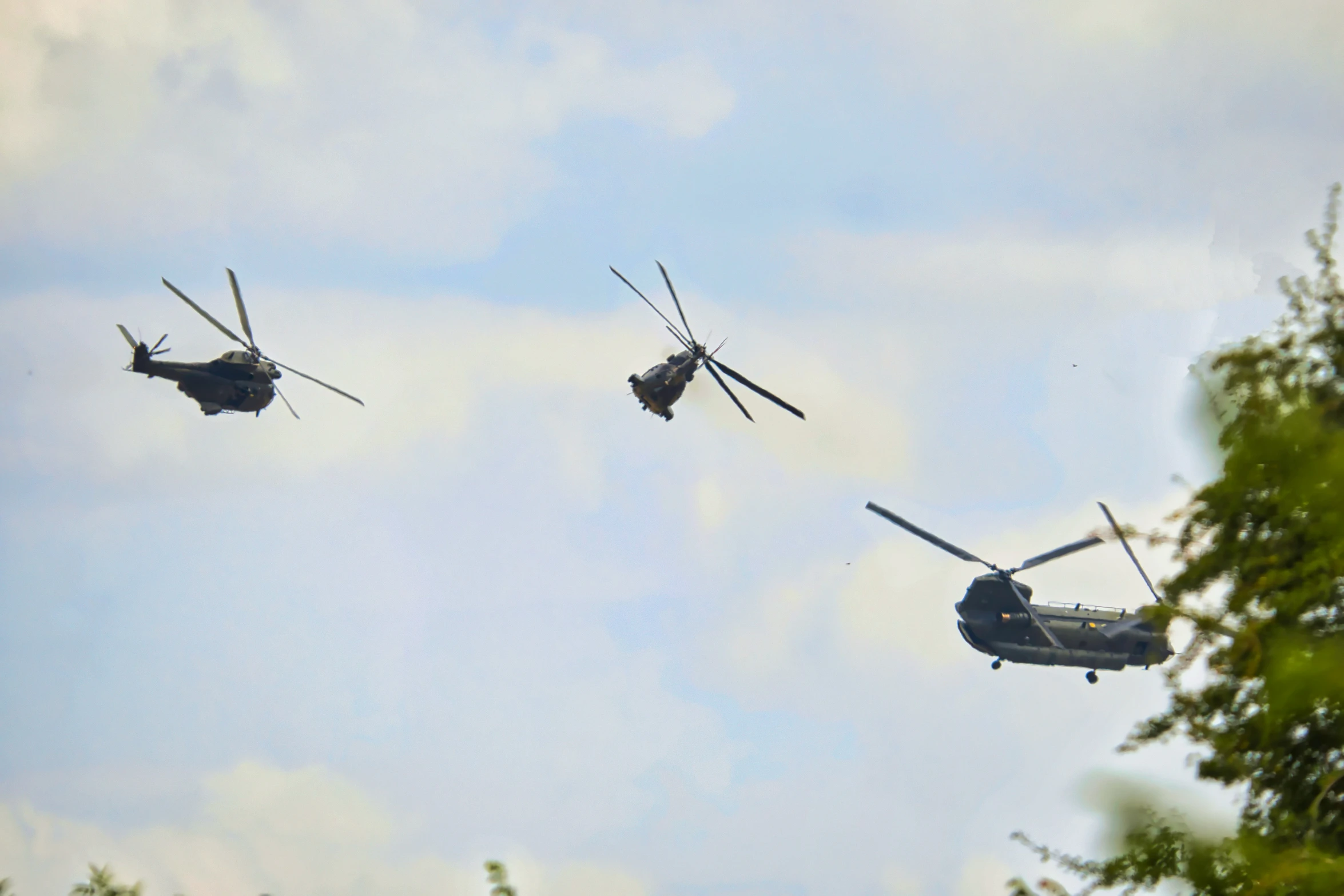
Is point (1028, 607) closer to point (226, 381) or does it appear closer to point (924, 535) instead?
point (924, 535)

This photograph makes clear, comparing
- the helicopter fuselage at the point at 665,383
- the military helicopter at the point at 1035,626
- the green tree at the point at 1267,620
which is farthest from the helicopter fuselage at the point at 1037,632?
the green tree at the point at 1267,620

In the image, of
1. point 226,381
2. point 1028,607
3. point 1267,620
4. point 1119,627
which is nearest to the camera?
point 1267,620

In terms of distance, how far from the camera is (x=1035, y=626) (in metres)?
59.2

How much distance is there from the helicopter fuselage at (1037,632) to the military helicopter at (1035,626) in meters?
0.03

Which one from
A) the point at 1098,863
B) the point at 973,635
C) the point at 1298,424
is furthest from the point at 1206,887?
the point at 973,635

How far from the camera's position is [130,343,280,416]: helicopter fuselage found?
63.8 metres

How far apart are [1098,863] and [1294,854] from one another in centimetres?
394

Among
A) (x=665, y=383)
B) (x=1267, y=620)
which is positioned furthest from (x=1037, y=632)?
(x=1267, y=620)

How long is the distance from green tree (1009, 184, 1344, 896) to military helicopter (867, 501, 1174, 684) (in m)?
34.8

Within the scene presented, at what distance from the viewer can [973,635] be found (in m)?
59.2

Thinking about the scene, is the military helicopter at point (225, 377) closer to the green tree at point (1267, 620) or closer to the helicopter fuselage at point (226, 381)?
the helicopter fuselage at point (226, 381)

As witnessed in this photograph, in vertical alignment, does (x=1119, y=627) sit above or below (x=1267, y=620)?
above

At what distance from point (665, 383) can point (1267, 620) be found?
140 feet

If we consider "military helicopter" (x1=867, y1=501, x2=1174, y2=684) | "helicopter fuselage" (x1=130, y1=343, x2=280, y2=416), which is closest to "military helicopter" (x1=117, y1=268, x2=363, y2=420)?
"helicopter fuselage" (x1=130, y1=343, x2=280, y2=416)
